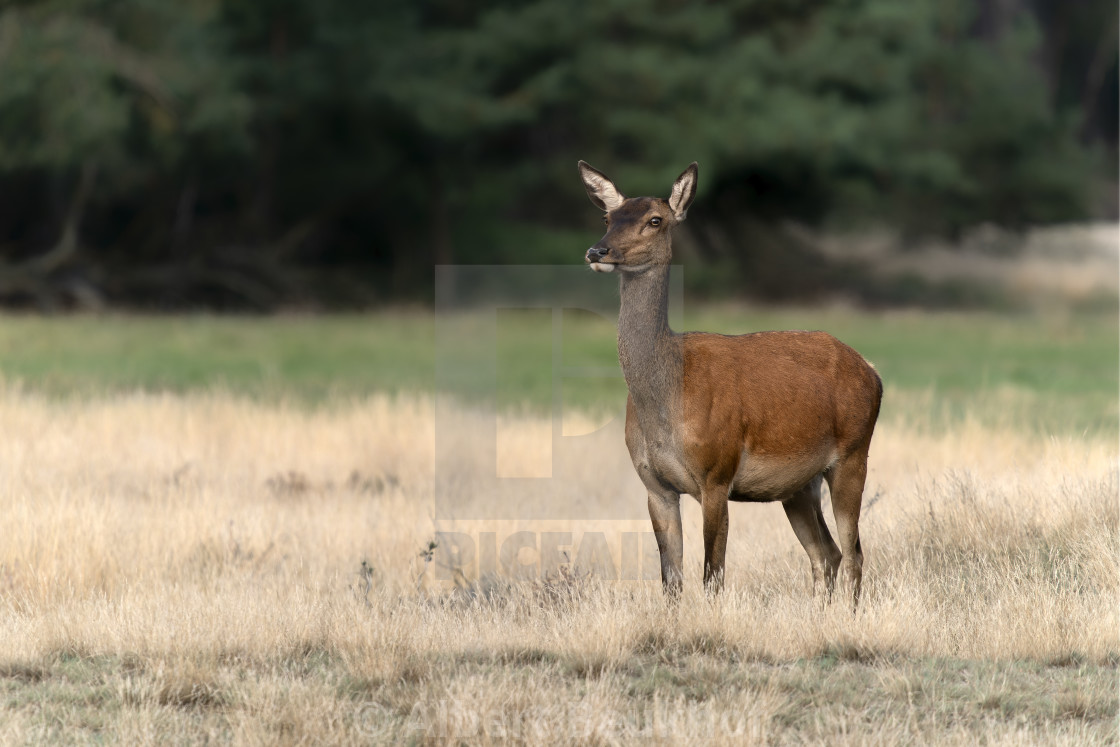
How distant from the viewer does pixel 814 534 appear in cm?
796

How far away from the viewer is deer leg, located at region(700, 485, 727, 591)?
7051mm

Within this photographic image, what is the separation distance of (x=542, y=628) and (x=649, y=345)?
1.55 m

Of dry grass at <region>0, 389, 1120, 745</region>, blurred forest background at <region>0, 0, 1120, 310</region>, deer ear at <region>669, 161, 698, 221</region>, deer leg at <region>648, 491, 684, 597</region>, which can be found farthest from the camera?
blurred forest background at <region>0, 0, 1120, 310</region>

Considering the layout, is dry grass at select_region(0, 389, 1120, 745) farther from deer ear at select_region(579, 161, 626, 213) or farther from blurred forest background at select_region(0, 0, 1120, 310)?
blurred forest background at select_region(0, 0, 1120, 310)

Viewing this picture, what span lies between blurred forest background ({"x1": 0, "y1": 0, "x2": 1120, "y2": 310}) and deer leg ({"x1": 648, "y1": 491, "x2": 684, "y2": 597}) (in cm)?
2039

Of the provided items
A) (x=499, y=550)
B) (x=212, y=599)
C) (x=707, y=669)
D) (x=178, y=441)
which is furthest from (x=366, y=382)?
(x=707, y=669)

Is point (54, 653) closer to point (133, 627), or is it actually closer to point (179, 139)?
point (133, 627)

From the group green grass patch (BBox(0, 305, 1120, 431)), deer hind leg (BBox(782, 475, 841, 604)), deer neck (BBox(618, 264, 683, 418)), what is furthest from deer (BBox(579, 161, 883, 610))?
green grass patch (BBox(0, 305, 1120, 431))

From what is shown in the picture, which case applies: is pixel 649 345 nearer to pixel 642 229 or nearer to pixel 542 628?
pixel 642 229

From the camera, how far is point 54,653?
22.9 feet

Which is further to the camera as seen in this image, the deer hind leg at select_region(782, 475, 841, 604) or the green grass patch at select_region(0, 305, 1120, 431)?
the green grass patch at select_region(0, 305, 1120, 431)

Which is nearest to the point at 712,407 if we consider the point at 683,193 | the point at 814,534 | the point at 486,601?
the point at 683,193

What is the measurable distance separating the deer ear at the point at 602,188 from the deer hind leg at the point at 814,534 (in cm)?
195

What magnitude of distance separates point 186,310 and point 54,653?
25.8m
